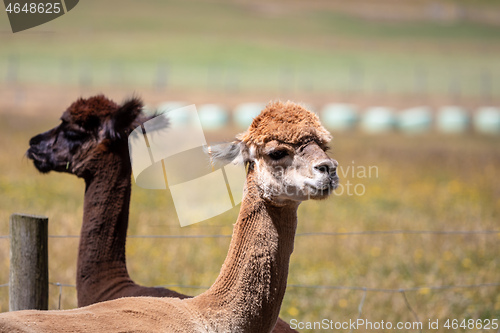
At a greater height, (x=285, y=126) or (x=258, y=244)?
(x=285, y=126)

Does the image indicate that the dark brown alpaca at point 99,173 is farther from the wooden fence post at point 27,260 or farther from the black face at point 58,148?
the wooden fence post at point 27,260

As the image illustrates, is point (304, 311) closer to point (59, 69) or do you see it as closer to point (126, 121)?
point (126, 121)

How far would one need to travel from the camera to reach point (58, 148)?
5.70m

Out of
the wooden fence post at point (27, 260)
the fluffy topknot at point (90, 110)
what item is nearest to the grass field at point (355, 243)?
the wooden fence post at point (27, 260)

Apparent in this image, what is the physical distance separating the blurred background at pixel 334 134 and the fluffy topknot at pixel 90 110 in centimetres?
145

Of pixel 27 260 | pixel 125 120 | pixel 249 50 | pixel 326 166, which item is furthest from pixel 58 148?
pixel 249 50

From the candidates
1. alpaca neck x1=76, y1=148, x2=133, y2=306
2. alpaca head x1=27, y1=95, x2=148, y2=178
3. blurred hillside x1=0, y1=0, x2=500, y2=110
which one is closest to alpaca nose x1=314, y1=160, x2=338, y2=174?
alpaca neck x1=76, y1=148, x2=133, y2=306

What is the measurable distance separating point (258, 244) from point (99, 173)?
2.06 metres

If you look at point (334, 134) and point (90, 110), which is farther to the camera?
point (334, 134)

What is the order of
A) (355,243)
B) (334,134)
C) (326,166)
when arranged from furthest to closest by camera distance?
(334,134), (355,243), (326,166)

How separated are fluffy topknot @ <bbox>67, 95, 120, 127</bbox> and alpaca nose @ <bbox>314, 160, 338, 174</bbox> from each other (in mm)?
2419

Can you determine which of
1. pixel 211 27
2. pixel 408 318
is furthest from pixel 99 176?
pixel 211 27

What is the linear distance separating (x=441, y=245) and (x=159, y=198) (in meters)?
5.34

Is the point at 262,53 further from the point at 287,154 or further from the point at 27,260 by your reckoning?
the point at 287,154
